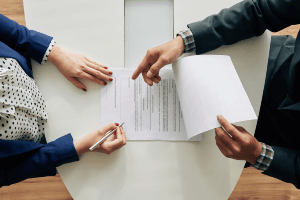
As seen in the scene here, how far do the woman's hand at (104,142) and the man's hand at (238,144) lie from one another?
301mm

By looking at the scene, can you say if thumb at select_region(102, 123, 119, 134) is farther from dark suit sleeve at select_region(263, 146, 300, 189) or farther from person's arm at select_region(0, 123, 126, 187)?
dark suit sleeve at select_region(263, 146, 300, 189)

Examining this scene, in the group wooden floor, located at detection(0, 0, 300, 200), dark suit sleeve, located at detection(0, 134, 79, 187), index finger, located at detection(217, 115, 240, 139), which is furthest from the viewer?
wooden floor, located at detection(0, 0, 300, 200)

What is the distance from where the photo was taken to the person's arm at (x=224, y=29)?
593mm

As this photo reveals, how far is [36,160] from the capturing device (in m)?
0.60

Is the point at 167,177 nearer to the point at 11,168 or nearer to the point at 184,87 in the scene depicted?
the point at 184,87

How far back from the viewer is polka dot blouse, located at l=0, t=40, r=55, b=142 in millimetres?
534

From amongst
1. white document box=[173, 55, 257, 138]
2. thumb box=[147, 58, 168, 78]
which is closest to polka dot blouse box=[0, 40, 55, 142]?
thumb box=[147, 58, 168, 78]

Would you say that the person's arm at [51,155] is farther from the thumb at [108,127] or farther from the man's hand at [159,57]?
the man's hand at [159,57]

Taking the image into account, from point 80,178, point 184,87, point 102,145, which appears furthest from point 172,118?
point 80,178

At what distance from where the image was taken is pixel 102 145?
0.60 metres

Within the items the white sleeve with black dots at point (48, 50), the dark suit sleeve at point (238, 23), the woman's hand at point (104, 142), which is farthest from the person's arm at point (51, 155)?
the dark suit sleeve at point (238, 23)

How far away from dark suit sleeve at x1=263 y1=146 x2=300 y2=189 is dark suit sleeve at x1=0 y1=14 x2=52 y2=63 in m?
0.82

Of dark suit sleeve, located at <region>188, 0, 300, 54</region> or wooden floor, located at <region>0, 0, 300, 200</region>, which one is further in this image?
wooden floor, located at <region>0, 0, 300, 200</region>

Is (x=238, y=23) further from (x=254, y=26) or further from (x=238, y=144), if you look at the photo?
(x=238, y=144)
